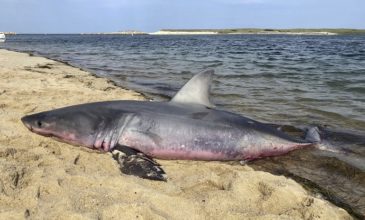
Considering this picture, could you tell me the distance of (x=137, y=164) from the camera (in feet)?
15.0

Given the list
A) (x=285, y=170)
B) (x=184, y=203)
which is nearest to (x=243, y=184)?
(x=184, y=203)

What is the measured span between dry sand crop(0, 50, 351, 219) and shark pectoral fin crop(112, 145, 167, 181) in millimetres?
95

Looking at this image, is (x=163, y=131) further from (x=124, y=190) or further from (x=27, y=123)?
(x=27, y=123)

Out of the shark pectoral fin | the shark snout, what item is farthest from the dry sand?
the shark snout

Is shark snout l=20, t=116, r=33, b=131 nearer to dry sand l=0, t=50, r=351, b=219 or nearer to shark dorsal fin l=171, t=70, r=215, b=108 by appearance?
dry sand l=0, t=50, r=351, b=219

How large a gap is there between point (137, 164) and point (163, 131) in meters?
0.76

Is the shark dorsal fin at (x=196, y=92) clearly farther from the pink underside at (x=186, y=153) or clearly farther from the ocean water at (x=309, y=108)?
the ocean water at (x=309, y=108)

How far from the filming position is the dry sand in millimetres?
3400

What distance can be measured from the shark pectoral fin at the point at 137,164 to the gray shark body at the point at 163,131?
59 millimetres

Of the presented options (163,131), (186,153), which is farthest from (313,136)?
(163,131)

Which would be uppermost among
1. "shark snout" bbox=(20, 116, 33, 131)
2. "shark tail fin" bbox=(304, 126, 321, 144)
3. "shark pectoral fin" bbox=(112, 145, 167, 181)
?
"shark snout" bbox=(20, 116, 33, 131)

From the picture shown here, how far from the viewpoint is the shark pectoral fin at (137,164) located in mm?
4317

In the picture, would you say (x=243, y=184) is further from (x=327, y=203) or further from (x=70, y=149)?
(x=70, y=149)

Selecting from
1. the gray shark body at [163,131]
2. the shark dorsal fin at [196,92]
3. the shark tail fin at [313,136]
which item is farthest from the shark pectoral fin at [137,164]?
the shark tail fin at [313,136]
